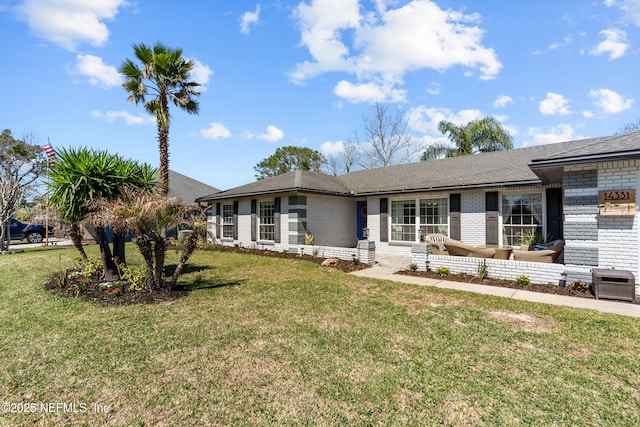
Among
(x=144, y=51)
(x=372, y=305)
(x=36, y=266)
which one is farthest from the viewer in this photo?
(x=144, y=51)

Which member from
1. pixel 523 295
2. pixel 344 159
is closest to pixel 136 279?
pixel 523 295

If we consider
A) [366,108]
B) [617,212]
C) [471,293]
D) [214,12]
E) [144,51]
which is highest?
[366,108]

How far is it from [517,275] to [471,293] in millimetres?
1913

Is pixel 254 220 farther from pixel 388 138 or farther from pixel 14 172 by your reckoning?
pixel 388 138

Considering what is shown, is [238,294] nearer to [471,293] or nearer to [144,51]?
[471,293]

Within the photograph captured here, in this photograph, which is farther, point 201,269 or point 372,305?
point 201,269

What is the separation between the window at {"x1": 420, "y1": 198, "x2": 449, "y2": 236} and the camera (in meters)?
12.2

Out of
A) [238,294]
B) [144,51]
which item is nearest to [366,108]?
[144,51]

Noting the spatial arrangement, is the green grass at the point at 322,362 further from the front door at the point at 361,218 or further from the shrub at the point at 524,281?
the front door at the point at 361,218

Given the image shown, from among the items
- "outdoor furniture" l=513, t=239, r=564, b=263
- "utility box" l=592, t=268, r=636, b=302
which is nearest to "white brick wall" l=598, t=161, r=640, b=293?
"utility box" l=592, t=268, r=636, b=302

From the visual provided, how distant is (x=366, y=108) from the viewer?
2867cm

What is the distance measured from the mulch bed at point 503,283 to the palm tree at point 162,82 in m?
11.3

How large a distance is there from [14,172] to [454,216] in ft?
77.7

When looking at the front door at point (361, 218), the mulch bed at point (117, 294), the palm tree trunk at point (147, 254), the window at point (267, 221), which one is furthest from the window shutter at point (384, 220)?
the palm tree trunk at point (147, 254)
